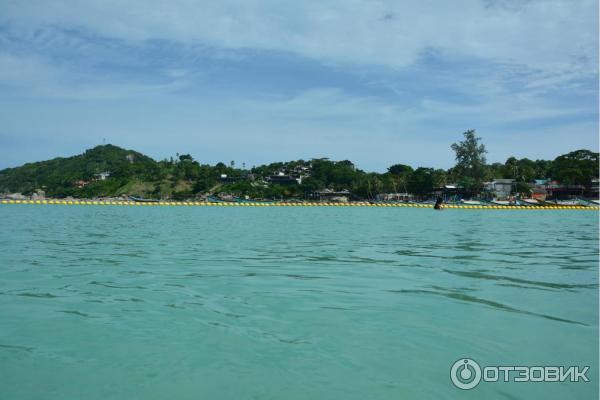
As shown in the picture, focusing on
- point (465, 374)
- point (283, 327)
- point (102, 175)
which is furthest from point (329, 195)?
point (465, 374)

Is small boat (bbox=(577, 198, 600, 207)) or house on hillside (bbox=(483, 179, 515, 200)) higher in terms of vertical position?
A: house on hillside (bbox=(483, 179, 515, 200))

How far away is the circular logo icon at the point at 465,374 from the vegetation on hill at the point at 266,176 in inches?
3767

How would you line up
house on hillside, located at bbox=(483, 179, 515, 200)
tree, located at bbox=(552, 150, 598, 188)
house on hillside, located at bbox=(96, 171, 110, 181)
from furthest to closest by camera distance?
house on hillside, located at bbox=(96, 171, 110, 181), house on hillside, located at bbox=(483, 179, 515, 200), tree, located at bbox=(552, 150, 598, 188)

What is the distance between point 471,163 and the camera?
9719 cm

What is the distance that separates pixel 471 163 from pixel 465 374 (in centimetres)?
10004

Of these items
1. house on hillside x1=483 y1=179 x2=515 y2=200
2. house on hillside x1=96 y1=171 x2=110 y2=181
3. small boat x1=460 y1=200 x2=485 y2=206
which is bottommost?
small boat x1=460 y1=200 x2=485 y2=206

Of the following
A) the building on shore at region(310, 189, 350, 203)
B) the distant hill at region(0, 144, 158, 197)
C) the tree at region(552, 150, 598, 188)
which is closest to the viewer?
the tree at region(552, 150, 598, 188)

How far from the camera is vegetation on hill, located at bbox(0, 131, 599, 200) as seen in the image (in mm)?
97250

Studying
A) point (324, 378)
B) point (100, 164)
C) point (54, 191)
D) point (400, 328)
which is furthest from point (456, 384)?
point (100, 164)

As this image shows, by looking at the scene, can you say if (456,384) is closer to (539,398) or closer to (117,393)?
(539,398)

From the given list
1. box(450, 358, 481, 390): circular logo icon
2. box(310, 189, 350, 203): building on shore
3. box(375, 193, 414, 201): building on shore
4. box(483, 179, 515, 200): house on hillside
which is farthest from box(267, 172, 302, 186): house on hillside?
box(450, 358, 481, 390): circular logo icon

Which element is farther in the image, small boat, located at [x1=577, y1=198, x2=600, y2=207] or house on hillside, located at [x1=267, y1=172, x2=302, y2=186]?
house on hillside, located at [x1=267, y1=172, x2=302, y2=186]

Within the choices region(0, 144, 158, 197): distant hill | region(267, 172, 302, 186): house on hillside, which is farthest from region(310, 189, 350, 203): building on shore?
region(0, 144, 158, 197): distant hill

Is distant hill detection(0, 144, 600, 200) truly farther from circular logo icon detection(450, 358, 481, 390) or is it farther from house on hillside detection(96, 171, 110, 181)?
circular logo icon detection(450, 358, 481, 390)
